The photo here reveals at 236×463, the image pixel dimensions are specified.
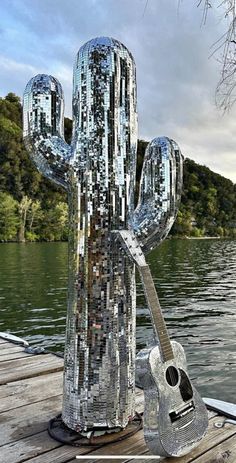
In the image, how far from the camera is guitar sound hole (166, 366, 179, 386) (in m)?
2.18

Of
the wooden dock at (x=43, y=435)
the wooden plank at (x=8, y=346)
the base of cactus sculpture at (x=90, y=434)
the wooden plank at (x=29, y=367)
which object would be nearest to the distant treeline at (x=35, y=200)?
the wooden plank at (x=8, y=346)

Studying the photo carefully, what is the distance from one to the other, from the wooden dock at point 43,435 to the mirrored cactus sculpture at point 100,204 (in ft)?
0.51

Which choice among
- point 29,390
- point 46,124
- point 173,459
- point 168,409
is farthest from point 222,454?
point 46,124

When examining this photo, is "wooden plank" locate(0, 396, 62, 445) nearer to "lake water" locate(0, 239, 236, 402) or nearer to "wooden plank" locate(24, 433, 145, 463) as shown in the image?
"wooden plank" locate(24, 433, 145, 463)

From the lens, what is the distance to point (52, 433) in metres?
2.34

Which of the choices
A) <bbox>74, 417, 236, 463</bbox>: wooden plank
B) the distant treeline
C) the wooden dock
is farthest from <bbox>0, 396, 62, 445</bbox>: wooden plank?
the distant treeline

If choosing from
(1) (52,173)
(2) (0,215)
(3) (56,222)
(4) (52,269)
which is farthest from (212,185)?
(1) (52,173)

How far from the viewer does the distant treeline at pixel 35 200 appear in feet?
181

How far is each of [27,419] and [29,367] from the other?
3.01 feet

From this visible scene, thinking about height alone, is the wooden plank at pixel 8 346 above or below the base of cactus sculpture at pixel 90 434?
above

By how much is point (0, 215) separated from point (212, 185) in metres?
49.0

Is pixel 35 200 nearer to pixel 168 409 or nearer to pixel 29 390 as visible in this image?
pixel 29 390

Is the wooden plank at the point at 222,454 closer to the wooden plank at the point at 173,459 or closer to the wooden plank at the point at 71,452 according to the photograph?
the wooden plank at the point at 173,459

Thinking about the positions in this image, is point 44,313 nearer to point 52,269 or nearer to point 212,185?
point 52,269
